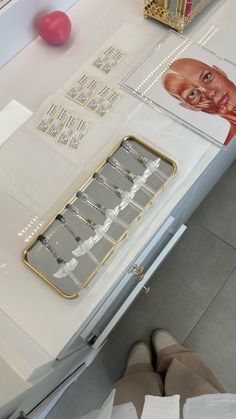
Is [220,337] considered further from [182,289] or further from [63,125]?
[63,125]

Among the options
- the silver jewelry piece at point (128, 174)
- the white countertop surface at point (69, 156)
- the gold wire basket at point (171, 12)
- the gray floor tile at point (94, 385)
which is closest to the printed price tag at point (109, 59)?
the white countertop surface at point (69, 156)

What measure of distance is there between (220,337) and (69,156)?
906 mm

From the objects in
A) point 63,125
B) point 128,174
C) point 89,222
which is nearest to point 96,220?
point 89,222

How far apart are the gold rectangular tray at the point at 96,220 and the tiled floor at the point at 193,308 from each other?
708mm

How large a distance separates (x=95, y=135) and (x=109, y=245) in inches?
10.2

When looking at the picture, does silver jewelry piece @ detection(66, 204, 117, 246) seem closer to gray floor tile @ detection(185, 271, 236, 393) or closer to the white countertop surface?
the white countertop surface

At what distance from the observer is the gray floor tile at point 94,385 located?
4.38 feet

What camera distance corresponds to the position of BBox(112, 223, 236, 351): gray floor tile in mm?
1392

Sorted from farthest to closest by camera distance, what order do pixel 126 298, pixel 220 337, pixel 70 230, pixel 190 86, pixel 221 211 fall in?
pixel 221 211 < pixel 220 337 < pixel 126 298 < pixel 190 86 < pixel 70 230

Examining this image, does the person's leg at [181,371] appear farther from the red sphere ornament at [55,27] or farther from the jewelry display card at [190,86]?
the red sphere ornament at [55,27]

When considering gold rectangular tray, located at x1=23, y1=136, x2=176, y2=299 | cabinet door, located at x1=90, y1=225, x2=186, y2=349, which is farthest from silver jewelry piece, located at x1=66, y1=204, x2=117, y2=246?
cabinet door, located at x1=90, y1=225, x2=186, y2=349

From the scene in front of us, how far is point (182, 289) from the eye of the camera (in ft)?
4.65

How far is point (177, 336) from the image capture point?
1373 mm

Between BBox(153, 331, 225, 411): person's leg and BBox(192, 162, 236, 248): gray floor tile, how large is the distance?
433mm
